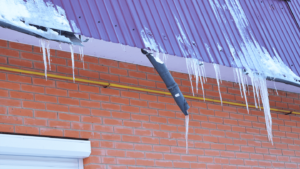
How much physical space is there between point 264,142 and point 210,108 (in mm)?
925

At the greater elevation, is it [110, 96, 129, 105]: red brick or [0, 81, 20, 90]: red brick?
[0, 81, 20, 90]: red brick

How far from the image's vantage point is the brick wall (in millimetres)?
4026

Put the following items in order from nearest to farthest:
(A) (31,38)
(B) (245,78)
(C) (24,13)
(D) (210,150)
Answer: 1. (C) (24,13)
2. (A) (31,38)
3. (D) (210,150)
4. (B) (245,78)

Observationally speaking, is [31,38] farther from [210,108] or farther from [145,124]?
[210,108]

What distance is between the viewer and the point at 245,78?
5.39 m

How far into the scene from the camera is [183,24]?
15.1ft

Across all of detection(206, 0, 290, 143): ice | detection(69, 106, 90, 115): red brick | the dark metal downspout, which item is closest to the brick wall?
detection(69, 106, 90, 115): red brick

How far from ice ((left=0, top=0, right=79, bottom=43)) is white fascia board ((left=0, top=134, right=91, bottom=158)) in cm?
101

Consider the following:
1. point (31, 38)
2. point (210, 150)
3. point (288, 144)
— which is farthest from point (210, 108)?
point (31, 38)

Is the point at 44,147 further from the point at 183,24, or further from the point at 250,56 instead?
the point at 250,56

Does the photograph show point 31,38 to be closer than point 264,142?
Yes

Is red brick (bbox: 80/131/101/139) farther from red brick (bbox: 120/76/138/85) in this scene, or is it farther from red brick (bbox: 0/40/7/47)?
red brick (bbox: 0/40/7/47)

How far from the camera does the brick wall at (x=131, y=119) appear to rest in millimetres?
4026

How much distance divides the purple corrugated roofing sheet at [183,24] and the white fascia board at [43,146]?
1.06 metres
